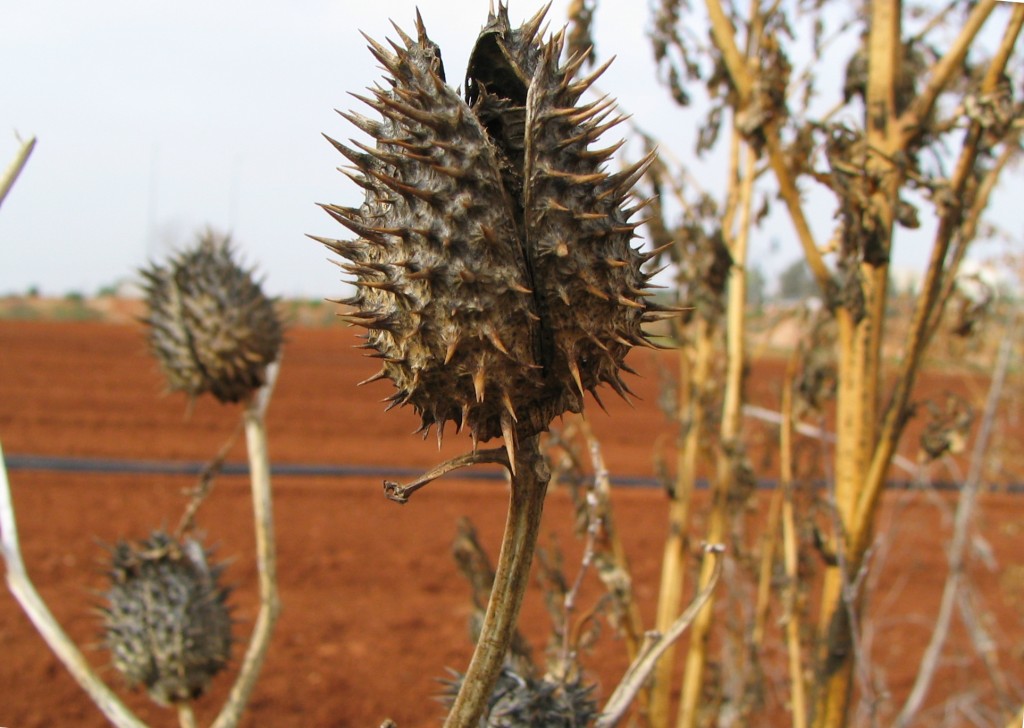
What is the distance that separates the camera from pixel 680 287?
9.49ft

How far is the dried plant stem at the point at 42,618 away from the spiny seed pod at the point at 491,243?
37.2 inches

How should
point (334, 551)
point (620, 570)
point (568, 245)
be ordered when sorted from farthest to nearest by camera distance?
point (334, 551)
point (620, 570)
point (568, 245)

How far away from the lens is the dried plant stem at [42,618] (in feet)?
5.23

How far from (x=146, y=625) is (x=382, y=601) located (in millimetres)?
6551

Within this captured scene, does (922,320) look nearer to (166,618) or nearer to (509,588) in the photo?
(509,588)

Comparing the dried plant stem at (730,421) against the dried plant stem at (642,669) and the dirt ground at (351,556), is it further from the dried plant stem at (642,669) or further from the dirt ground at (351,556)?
the dried plant stem at (642,669)

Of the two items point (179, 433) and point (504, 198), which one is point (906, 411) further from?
point (179, 433)

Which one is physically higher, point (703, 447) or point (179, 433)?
point (703, 447)

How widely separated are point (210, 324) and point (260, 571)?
649 mm

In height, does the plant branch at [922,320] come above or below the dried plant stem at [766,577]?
above

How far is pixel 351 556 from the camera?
9320 mm

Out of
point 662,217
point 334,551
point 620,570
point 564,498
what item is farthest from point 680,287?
point 564,498

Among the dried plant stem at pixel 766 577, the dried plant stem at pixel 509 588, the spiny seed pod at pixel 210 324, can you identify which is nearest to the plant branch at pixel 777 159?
the dried plant stem at pixel 766 577

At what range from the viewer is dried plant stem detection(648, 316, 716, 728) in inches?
96.7
